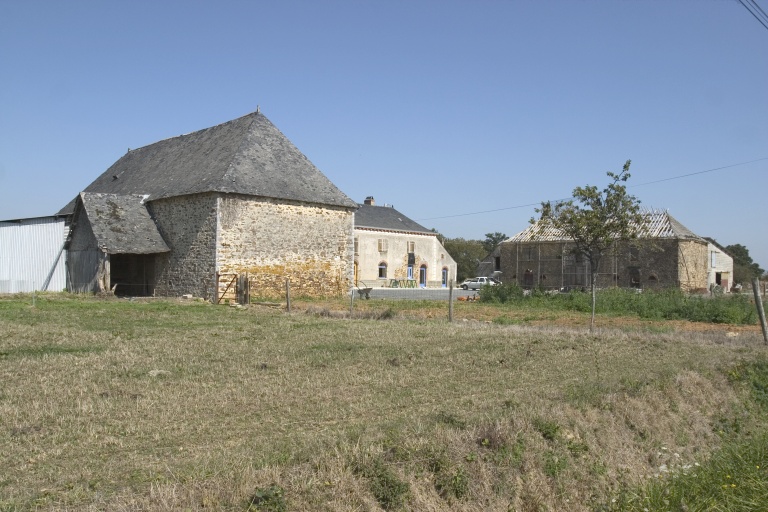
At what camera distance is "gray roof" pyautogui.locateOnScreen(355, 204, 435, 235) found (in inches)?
1809

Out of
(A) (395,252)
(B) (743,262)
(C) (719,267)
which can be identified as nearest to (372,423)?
(A) (395,252)

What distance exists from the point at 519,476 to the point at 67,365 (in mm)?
6251

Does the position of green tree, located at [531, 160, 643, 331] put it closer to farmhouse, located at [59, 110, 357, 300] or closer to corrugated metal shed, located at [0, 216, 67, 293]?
farmhouse, located at [59, 110, 357, 300]

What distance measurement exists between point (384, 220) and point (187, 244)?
76.0 ft

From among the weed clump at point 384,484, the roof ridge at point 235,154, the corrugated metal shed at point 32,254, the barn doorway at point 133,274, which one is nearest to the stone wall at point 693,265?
the roof ridge at point 235,154

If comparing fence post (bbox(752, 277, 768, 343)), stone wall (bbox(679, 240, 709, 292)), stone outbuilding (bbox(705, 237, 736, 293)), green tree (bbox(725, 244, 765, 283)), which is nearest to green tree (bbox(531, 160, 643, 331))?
fence post (bbox(752, 277, 768, 343))

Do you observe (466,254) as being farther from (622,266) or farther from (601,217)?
(601,217)

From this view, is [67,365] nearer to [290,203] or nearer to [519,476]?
[519,476]

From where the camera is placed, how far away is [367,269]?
4525 centimetres

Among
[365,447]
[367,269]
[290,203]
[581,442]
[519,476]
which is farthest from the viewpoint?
[367,269]

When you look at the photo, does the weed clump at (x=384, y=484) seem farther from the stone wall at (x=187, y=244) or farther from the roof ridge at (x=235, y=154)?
the roof ridge at (x=235, y=154)

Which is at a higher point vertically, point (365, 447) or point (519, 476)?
point (365, 447)

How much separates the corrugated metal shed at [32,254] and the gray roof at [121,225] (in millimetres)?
2600

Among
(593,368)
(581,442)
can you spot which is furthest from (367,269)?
(581,442)
